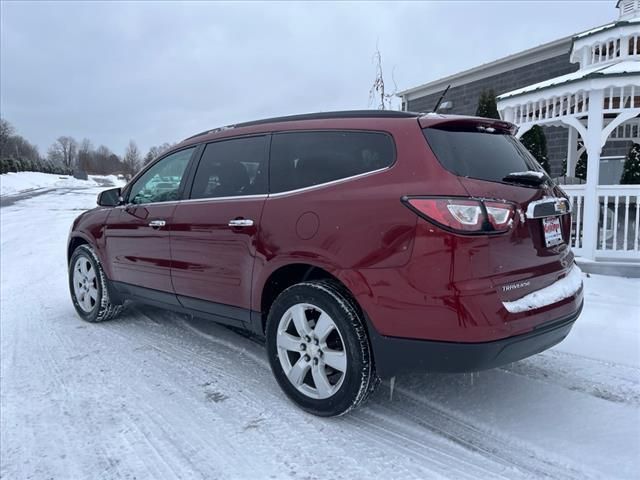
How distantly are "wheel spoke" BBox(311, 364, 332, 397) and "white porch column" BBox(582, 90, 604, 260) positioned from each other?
5193 mm

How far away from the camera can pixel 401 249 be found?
7.86 ft

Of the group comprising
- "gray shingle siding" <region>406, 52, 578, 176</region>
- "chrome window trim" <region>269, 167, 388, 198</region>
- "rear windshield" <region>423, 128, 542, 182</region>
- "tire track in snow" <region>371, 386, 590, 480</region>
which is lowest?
"tire track in snow" <region>371, 386, 590, 480</region>

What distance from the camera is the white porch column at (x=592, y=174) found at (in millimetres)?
6355

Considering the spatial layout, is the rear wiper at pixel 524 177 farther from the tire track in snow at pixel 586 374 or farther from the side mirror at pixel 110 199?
the side mirror at pixel 110 199

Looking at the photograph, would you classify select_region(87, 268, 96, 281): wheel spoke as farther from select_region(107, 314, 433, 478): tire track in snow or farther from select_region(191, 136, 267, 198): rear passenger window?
select_region(107, 314, 433, 478): tire track in snow

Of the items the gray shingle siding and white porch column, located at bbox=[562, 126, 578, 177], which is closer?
white porch column, located at bbox=[562, 126, 578, 177]

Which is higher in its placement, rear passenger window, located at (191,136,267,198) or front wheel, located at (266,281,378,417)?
rear passenger window, located at (191,136,267,198)

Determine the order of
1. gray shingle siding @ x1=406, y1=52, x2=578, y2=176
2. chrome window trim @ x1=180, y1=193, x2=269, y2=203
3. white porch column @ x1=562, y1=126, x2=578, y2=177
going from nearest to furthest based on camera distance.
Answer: chrome window trim @ x1=180, y1=193, x2=269, y2=203 < white porch column @ x1=562, y1=126, x2=578, y2=177 < gray shingle siding @ x1=406, y1=52, x2=578, y2=176

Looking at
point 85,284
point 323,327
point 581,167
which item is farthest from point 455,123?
point 581,167

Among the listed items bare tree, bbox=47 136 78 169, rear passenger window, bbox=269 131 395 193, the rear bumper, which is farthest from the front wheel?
bare tree, bbox=47 136 78 169

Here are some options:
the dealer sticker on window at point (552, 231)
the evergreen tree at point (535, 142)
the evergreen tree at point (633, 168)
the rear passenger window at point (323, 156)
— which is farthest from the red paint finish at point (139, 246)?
the evergreen tree at point (535, 142)

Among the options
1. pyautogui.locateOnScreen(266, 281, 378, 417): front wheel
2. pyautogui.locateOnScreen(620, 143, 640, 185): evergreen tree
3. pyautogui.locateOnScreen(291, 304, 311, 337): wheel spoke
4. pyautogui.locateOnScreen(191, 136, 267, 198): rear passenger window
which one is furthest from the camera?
pyautogui.locateOnScreen(620, 143, 640, 185): evergreen tree

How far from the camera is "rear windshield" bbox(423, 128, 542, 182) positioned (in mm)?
2508

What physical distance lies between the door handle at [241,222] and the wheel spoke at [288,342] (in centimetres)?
75
